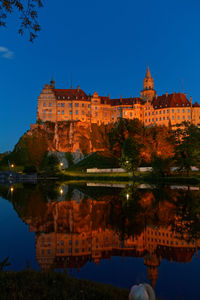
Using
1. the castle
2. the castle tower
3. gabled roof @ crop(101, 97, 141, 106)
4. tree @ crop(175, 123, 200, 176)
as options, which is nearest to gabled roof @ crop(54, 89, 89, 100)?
the castle

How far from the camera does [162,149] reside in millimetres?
56812

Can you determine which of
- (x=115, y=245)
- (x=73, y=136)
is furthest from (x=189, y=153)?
(x=73, y=136)

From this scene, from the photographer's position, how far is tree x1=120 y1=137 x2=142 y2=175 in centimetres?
5478

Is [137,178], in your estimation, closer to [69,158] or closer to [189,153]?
[189,153]

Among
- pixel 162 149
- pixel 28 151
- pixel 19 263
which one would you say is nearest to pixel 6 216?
pixel 19 263

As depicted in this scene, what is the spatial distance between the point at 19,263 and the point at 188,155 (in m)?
42.2

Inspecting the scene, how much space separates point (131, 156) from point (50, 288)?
50.2 m

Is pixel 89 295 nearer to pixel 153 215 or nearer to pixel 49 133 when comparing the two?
pixel 153 215

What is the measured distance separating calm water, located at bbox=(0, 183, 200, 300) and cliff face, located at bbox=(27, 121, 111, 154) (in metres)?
82.7

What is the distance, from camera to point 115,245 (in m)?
10.9

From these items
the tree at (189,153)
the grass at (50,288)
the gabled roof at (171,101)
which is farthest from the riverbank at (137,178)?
the gabled roof at (171,101)

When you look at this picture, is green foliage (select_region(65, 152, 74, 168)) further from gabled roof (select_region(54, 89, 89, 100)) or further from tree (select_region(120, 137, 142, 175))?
tree (select_region(120, 137, 142, 175))

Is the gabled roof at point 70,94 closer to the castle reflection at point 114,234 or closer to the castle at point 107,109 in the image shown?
the castle at point 107,109

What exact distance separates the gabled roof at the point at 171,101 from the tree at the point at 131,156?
49469mm
